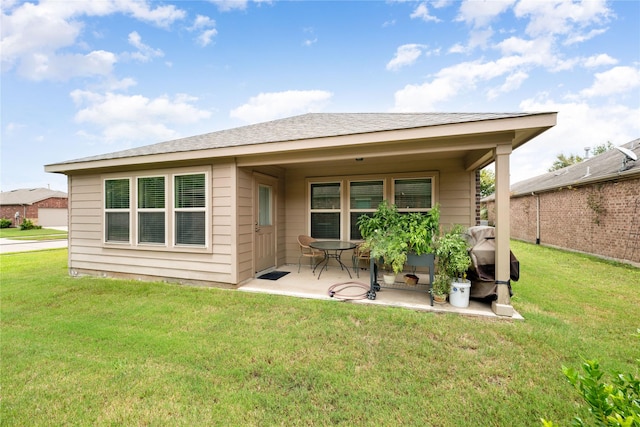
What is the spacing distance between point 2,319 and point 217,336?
3.04 m

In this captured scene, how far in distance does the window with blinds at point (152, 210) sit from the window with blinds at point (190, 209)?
31 cm

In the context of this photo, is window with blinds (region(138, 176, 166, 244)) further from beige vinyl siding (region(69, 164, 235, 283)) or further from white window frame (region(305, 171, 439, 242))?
white window frame (region(305, 171, 439, 242))

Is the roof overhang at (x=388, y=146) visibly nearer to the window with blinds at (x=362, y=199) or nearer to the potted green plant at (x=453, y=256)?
the potted green plant at (x=453, y=256)

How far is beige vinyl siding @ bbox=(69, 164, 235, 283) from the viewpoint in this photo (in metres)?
4.69

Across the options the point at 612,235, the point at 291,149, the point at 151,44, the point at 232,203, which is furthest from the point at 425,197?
the point at 151,44

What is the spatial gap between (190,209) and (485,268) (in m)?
4.91

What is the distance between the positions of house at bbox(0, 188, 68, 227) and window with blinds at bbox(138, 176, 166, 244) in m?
31.3

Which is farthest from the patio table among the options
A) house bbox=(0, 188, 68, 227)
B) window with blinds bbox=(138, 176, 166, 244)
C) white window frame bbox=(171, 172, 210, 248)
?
house bbox=(0, 188, 68, 227)

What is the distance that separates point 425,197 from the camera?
17.6ft

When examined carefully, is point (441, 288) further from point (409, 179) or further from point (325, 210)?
point (325, 210)

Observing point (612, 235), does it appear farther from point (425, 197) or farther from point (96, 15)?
point (96, 15)

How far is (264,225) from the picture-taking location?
571 cm

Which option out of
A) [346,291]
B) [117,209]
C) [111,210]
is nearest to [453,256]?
[346,291]

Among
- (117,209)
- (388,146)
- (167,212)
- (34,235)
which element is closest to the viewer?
(388,146)
